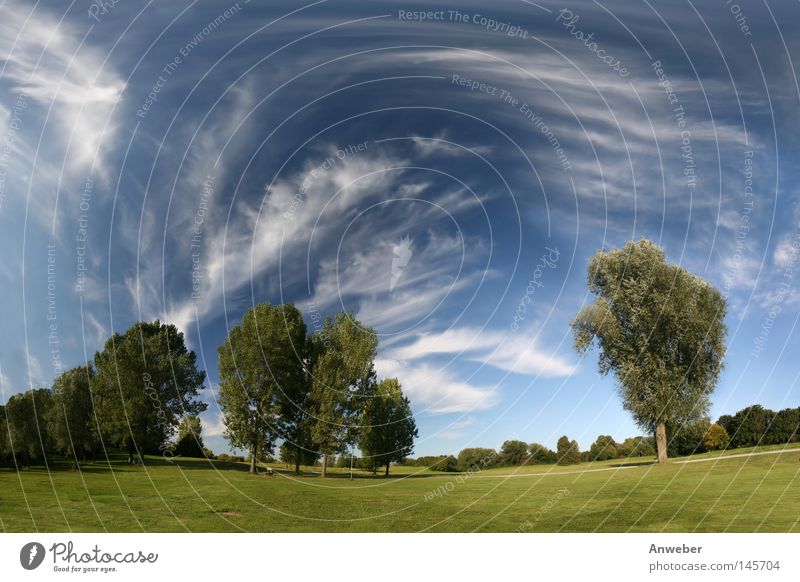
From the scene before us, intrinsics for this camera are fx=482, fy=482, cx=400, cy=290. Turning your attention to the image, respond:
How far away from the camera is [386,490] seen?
12.6 meters

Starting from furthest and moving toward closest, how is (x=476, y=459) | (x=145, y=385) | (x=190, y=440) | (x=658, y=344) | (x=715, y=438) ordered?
(x=715, y=438), (x=658, y=344), (x=476, y=459), (x=190, y=440), (x=145, y=385)

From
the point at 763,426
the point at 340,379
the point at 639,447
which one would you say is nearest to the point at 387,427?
the point at 340,379

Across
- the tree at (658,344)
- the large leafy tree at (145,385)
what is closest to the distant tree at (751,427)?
the tree at (658,344)

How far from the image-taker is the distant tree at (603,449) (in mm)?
13719

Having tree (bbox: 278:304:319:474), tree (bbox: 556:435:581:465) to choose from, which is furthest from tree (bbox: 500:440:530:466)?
tree (bbox: 278:304:319:474)

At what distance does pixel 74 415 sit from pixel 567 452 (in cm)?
1271

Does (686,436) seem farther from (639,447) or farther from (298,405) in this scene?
(298,405)

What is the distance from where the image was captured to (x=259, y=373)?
1295 centimetres

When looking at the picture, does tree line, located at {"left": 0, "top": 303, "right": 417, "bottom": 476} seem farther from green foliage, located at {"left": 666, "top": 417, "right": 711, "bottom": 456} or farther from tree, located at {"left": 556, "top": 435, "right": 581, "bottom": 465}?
green foliage, located at {"left": 666, "top": 417, "right": 711, "bottom": 456}

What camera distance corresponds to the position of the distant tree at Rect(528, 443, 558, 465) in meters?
13.4

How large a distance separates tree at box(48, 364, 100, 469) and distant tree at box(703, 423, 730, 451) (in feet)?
66.2

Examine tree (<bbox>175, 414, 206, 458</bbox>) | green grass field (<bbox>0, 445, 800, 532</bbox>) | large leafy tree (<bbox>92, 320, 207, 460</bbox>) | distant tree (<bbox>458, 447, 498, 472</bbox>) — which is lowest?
green grass field (<bbox>0, 445, 800, 532</bbox>)

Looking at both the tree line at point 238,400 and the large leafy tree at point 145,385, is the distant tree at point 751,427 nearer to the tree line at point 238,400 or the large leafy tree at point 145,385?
the tree line at point 238,400
